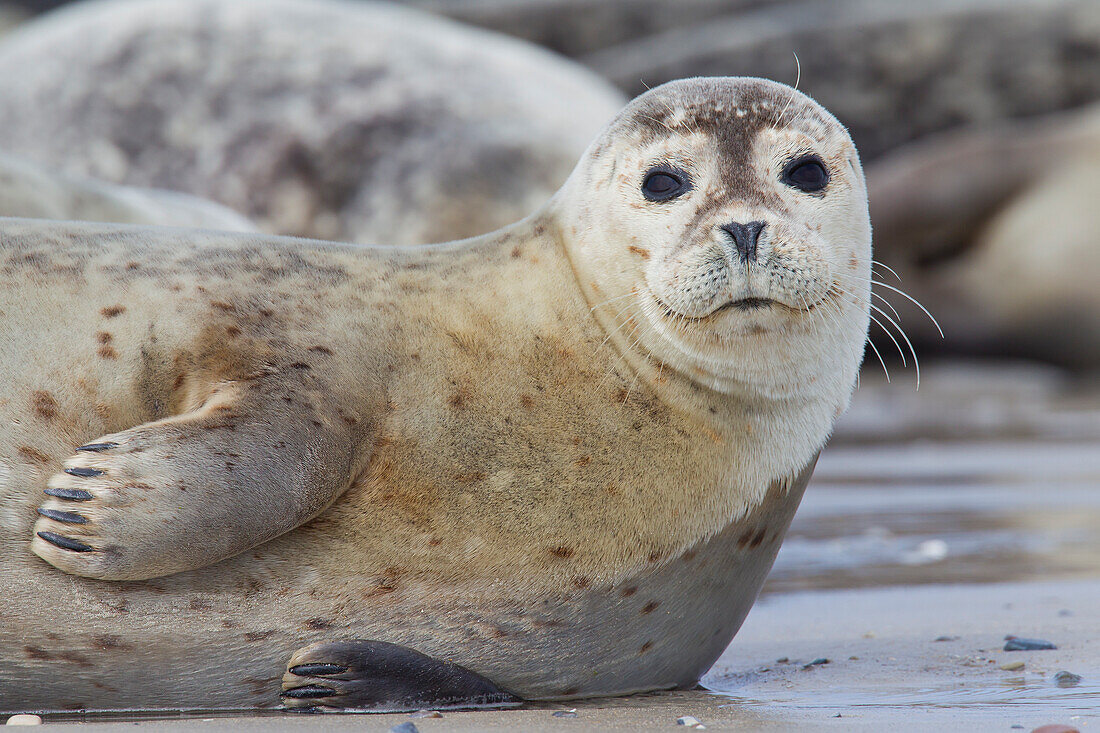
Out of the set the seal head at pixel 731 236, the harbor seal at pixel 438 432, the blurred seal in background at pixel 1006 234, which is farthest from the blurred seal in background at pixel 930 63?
the harbor seal at pixel 438 432

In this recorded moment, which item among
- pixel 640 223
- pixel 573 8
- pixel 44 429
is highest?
pixel 573 8

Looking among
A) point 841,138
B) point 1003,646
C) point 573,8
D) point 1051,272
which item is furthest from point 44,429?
point 573,8

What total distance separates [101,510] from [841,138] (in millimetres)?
1567

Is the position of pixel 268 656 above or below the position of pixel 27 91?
below

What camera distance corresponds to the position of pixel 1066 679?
2709 millimetres

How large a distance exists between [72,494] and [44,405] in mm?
295

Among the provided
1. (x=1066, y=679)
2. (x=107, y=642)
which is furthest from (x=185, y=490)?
(x=1066, y=679)

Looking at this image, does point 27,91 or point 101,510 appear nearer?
point 101,510

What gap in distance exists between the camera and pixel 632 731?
92.9 inches

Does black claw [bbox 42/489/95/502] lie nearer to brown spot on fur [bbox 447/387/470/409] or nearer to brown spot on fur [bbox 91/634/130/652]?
brown spot on fur [bbox 91/634/130/652]

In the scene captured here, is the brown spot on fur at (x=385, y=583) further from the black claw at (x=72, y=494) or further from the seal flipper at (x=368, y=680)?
the black claw at (x=72, y=494)

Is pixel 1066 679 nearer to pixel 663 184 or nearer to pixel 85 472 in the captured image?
pixel 663 184

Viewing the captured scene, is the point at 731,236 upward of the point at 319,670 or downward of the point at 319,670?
upward

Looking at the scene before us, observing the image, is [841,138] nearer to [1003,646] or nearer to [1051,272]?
[1003,646]
